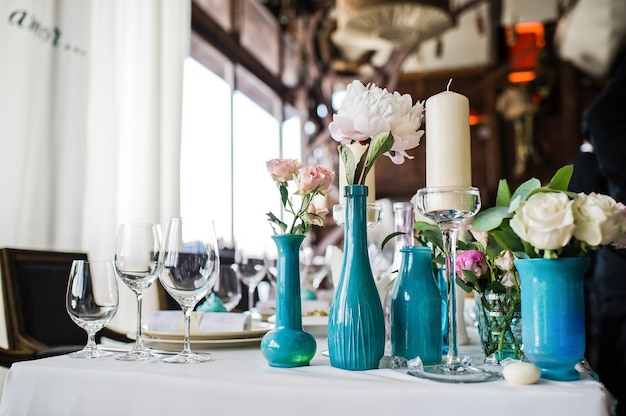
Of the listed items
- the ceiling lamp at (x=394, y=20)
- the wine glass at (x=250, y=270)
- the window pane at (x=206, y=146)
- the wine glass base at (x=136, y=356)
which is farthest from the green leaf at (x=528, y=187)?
the ceiling lamp at (x=394, y=20)

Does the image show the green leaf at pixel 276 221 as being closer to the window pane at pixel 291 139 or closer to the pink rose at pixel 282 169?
the pink rose at pixel 282 169

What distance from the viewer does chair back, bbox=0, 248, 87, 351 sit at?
140 cm

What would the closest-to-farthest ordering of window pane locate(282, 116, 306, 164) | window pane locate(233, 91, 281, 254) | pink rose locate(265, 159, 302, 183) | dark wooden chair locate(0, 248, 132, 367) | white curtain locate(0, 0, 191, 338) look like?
pink rose locate(265, 159, 302, 183)
dark wooden chair locate(0, 248, 132, 367)
white curtain locate(0, 0, 191, 338)
window pane locate(233, 91, 281, 254)
window pane locate(282, 116, 306, 164)

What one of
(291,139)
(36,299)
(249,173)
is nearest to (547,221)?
(36,299)

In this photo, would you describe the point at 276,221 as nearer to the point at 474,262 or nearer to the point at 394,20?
the point at 474,262

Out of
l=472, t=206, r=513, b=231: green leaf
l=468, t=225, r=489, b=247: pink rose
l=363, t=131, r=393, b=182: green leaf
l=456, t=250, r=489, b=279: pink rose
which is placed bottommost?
l=456, t=250, r=489, b=279: pink rose

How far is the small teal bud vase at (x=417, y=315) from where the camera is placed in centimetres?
82

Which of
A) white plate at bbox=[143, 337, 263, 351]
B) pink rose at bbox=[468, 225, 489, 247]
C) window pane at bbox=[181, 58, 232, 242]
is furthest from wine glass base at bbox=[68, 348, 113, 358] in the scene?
window pane at bbox=[181, 58, 232, 242]

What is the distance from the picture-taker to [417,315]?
82 centimetres

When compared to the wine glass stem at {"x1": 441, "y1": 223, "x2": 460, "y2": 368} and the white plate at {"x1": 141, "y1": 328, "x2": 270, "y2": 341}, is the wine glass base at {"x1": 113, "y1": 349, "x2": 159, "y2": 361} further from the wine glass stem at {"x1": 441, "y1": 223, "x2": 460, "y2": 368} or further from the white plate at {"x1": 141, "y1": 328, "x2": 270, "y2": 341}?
the wine glass stem at {"x1": 441, "y1": 223, "x2": 460, "y2": 368}

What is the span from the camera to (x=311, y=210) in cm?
89

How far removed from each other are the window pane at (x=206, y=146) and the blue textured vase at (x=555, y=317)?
314cm

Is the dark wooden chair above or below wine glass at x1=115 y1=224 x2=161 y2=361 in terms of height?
below

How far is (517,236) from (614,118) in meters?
1.51
